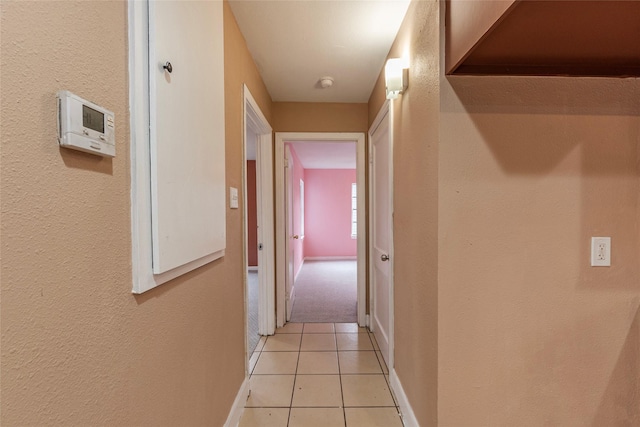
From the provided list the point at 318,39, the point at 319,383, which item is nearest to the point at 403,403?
the point at 319,383

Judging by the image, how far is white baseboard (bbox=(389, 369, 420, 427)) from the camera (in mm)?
1561

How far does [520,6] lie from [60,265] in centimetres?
130

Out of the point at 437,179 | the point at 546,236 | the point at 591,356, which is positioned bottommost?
the point at 591,356

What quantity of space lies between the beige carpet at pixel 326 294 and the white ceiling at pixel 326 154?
2.09 meters

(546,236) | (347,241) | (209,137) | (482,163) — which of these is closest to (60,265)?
(209,137)

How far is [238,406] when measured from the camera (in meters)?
1.70

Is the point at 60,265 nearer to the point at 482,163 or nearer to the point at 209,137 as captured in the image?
the point at 209,137

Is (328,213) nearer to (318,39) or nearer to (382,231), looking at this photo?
(382,231)

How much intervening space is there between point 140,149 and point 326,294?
3.75 metres

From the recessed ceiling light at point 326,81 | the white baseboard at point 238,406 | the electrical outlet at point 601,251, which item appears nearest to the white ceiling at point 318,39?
the recessed ceiling light at point 326,81

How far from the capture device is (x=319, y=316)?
11.0 feet

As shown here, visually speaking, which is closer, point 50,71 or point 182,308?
point 50,71

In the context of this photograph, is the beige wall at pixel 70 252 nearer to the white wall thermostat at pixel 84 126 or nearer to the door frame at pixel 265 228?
the white wall thermostat at pixel 84 126

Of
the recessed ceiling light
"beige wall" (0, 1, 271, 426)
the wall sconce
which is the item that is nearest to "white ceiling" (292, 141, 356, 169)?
the recessed ceiling light
